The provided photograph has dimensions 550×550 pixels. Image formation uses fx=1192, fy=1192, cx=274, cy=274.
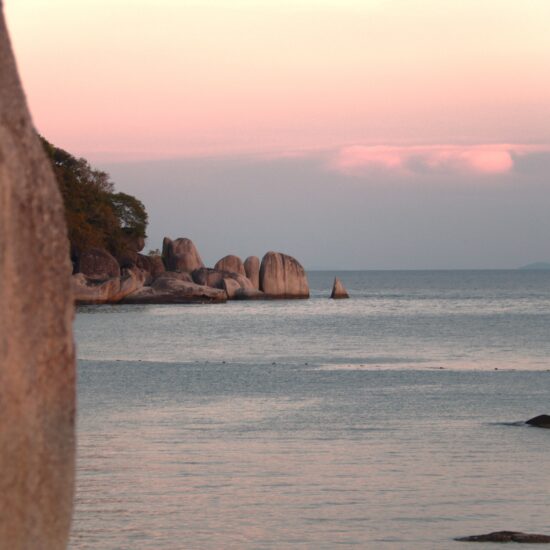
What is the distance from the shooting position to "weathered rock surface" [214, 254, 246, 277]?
9272 cm

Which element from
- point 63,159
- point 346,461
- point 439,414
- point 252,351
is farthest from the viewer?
point 63,159

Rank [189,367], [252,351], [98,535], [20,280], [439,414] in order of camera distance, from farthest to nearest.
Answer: [252,351]
[189,367]
[439,414]
[98,535]
[20,280]

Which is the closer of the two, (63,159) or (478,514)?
(478,514)

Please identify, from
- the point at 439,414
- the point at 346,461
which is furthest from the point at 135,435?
the point at 439,414

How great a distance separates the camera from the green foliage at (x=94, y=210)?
84.6 metres

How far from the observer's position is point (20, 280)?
330 cm

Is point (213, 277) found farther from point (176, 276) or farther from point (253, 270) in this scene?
point (253, 270)

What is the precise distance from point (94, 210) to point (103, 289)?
8.33m

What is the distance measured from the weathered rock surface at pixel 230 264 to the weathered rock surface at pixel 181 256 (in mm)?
1640

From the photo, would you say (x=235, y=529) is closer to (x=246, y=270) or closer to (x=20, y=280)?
(x=20, y=280)

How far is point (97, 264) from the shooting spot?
81750mm

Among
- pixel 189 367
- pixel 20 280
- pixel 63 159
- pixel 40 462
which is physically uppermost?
pixel 63 159

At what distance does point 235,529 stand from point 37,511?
32.0ft

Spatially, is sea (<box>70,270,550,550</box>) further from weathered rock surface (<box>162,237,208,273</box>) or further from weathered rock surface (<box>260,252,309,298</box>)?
weathered rock surface (<box>162,237,208,273</box>)
